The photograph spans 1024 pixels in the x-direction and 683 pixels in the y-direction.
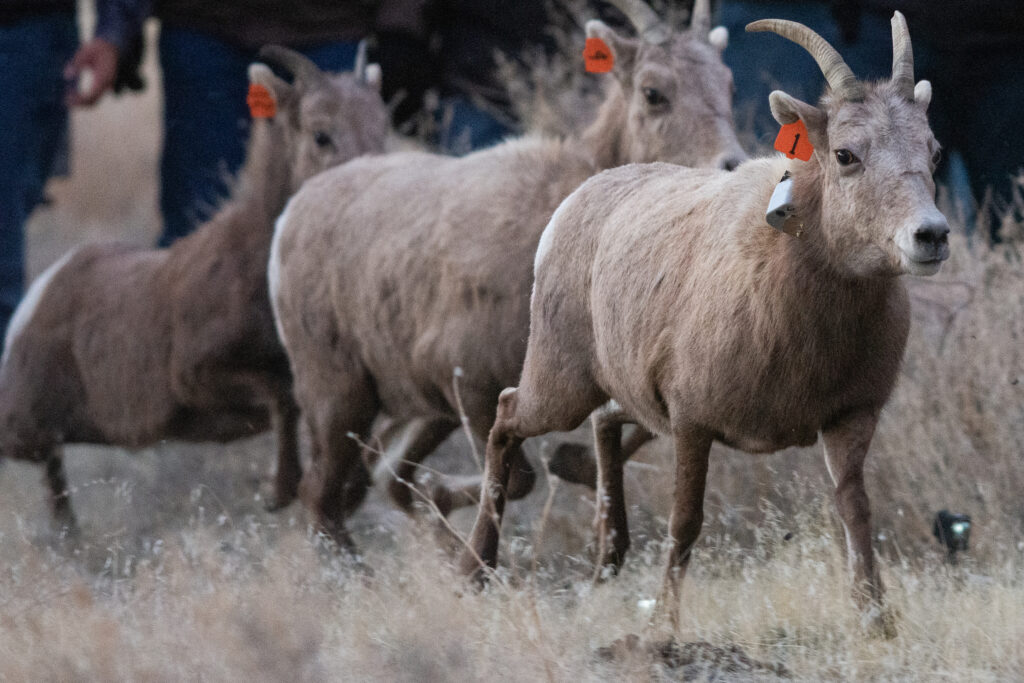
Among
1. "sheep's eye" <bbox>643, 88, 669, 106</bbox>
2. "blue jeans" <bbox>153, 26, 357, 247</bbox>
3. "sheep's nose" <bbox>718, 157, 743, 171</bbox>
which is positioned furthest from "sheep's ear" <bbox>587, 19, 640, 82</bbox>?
"blue jeans" <bbox>153, 26, 357, 247</bbox>

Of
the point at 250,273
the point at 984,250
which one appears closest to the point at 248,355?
the point at 250,273

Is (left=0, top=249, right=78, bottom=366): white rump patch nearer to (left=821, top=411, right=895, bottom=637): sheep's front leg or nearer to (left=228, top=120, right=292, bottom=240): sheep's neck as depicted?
(left=228, top=120, right=292, bottom=240): sheep's neck

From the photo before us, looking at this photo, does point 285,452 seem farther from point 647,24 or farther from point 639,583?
point 647,24

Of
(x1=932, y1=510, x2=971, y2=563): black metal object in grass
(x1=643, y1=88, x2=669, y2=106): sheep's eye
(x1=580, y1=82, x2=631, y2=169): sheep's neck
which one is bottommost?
(x1=932, y1=510, x2=971, y2=563): black metal object in grass

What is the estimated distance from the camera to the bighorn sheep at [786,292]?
379 cm

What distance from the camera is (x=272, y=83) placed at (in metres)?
7.45

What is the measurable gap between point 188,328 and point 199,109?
1.79 meters

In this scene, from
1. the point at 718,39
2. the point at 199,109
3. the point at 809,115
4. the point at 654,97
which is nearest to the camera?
the point at 809,115

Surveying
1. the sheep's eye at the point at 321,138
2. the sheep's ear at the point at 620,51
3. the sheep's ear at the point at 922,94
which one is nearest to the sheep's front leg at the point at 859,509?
the sheep's ear at the point at 922,94

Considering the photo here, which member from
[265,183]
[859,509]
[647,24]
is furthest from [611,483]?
[265,183]

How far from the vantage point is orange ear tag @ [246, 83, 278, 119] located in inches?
291

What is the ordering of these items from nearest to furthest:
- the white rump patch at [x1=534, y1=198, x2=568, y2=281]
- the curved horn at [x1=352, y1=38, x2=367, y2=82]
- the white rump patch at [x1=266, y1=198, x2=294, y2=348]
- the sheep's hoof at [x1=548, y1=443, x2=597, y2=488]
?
the white rump patch at [x1=534, y1=198, x2=568, y2=281] → the sheep's hoof at [x1=548, y1=443, x2=597, y2=488] → the white rump patch at [x1=266, y1=198, x2=294, y2=348] → the curved horn at [x1=352, y1=38, x2=367, y2=82]

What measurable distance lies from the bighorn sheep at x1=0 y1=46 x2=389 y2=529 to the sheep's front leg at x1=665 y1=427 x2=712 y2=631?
123 inches

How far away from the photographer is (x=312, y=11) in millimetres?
8211
